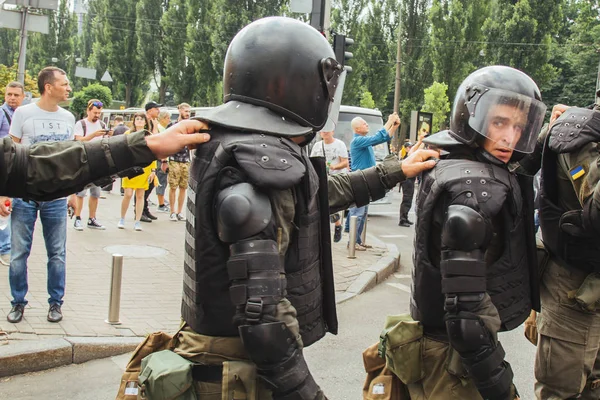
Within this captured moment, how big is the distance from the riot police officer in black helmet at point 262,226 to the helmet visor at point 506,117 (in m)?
0.71

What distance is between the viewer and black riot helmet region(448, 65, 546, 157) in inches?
111

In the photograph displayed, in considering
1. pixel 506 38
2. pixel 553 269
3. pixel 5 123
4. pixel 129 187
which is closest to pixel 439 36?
pixel 506 38

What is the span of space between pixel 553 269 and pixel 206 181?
1.87 m

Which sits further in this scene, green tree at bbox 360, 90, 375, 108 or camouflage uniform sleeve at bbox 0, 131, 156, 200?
green tree at bbox 360, 90, 375, 108

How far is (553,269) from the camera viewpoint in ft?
10.4

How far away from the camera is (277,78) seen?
2418mm

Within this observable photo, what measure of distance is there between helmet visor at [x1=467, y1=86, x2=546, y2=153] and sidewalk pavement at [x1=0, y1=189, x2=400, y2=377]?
11.0 feet

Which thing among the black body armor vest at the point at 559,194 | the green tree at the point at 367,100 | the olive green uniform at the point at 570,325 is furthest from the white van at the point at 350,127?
the green tree at the point at 367,100

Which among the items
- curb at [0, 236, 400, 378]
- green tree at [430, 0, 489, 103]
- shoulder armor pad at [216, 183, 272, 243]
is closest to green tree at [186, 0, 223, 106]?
green tree at [430, 0, 489, 103]

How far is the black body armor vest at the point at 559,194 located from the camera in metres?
2.97

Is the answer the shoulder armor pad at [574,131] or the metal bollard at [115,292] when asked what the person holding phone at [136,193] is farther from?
the shoulder armor pad at [574,131]

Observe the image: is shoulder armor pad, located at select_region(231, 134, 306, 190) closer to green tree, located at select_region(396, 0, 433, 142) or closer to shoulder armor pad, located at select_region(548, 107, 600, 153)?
shoulder armor pad, located at select_region(548, 107, 600, 153)

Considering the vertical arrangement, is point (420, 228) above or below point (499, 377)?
above

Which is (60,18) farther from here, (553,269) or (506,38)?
(553,269)
